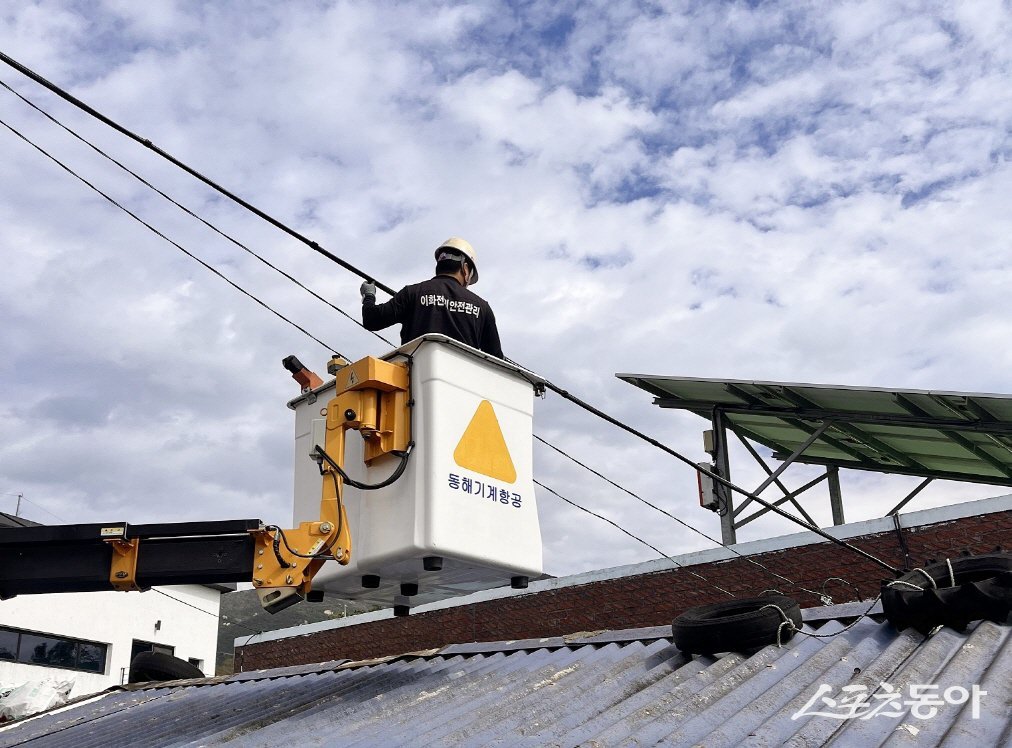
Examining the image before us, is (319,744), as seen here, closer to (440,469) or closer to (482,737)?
(482,737)

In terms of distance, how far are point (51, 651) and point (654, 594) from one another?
15.3m

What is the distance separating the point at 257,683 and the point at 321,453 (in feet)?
14.1

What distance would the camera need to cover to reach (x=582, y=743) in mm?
4453

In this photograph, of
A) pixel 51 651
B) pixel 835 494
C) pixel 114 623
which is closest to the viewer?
pixel 835 494

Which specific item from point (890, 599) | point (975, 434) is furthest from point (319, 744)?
point (975, 434)

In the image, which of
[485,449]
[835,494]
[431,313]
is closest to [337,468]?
[485,449]

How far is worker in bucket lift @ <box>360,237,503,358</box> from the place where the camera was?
6.25 meters

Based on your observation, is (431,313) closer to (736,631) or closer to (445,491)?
(445,491)

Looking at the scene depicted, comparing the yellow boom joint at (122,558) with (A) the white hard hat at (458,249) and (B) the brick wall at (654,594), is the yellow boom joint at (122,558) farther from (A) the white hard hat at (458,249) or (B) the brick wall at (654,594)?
(B) the brick wall at (654,594)

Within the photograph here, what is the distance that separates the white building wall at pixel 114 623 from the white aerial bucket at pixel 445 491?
1460cm

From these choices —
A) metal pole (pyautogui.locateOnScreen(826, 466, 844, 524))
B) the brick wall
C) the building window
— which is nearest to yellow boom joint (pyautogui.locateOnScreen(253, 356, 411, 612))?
the brick wall

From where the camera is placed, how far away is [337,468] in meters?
5.37

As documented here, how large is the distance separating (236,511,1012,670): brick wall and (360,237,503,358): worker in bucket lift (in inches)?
197

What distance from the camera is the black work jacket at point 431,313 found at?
625cm
